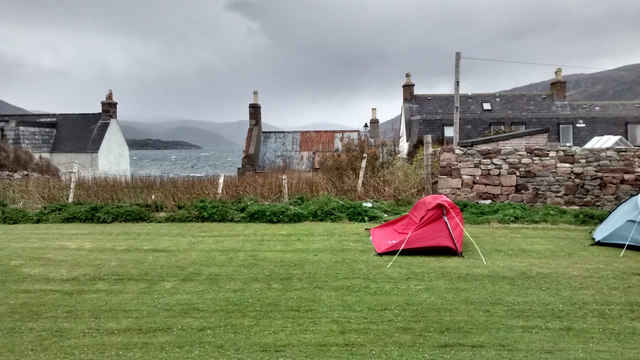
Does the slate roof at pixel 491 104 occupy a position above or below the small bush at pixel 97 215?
above

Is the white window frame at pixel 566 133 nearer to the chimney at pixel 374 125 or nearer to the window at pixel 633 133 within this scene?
the window at pixel 633 133

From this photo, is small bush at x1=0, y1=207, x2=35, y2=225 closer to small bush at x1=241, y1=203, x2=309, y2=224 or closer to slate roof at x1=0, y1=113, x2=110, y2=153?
small bush at x1=241, y1=203, x2=309, y2=224

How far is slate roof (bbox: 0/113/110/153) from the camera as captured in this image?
3347 cm

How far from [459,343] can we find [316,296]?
2.02m

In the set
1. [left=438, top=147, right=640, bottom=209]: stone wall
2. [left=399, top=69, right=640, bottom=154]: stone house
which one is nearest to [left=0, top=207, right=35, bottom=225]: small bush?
[left=438, top=147, right=640, bottom=209]: stone wall

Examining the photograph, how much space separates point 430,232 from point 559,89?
3538 cm

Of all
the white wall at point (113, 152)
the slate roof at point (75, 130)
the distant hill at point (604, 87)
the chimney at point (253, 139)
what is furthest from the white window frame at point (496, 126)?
the distant hill at point (604, 87)

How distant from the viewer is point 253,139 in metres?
29.3

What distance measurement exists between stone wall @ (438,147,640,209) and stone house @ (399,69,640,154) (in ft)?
60.5

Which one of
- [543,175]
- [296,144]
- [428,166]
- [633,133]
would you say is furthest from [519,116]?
[428,166]

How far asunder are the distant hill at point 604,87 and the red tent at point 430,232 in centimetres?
15403

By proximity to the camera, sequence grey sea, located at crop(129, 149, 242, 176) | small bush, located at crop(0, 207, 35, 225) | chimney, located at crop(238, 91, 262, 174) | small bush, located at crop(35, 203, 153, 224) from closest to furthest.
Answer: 1. small bush, located at crop(35, 203, 153, 224)
2. small bush, located at crop(0, 207, 35, 225)
3. grey sea, located at crop(129, 149, 242, 176)
4. chimney, located at crop(238, 91, 262, 174)

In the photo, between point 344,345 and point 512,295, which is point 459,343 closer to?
point 344,345

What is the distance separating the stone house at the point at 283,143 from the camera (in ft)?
94.8
